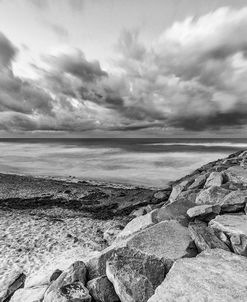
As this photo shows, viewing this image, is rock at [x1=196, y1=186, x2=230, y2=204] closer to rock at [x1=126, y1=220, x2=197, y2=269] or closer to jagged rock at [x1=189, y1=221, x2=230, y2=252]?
jagged rock at [x1=189, y1=221, x2=230, y2=252]

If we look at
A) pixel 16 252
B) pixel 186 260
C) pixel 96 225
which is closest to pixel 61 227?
pixel 96 225

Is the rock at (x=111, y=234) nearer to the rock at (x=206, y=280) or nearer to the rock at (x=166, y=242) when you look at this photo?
the rock at (x=166, y=242)

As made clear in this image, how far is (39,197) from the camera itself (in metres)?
18.3

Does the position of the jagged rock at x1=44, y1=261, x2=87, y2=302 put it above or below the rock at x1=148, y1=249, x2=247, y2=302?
below

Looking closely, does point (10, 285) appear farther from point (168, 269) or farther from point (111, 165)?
point (111, 165)

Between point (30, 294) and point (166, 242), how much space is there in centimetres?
352

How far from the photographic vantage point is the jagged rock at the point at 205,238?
5.10m

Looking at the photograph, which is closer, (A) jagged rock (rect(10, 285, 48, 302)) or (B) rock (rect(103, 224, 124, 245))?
(A) jagged rock (rect(10, 285, 48, 302))

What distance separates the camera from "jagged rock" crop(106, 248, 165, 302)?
427 centimetres

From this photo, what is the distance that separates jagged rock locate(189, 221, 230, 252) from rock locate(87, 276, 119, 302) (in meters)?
2.28

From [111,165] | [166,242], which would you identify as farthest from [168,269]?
[111,165]

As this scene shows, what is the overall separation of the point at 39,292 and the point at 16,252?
4.14m

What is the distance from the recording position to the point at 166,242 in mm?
5391

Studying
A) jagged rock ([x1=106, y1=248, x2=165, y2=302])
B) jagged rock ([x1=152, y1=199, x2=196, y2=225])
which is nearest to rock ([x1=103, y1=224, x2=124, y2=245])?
jagged rock ([x1=152, y1=199, x2=196, y2=225])
